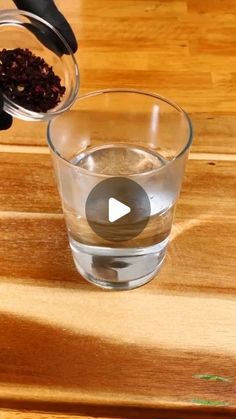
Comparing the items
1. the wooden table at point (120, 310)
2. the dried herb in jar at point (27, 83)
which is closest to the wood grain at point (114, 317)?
the wooden table at point (120, 310)

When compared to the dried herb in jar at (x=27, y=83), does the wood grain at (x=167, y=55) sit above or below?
below

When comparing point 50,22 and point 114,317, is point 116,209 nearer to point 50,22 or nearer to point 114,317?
point 114,317

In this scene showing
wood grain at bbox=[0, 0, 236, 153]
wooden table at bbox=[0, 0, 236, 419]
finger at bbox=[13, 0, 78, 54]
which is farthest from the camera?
wood grain at bbox=[0, 0, 236, 153]

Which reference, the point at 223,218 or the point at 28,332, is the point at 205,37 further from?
the point at 28,332

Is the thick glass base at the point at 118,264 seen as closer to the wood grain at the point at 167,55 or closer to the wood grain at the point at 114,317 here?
the wood grain at the point at 114,317

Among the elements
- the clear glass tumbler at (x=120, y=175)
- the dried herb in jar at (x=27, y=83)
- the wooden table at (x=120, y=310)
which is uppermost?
the dried herb in jar at (x=27, y=83)

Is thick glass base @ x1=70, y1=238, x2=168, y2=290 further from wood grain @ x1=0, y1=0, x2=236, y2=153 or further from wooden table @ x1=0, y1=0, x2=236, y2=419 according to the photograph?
→ wood grain @ x1=0, y1=0, x2=236, y2=153

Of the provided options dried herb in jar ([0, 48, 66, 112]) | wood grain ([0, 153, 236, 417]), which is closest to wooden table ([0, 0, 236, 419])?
wood grain ([0, 153, 236, 417])

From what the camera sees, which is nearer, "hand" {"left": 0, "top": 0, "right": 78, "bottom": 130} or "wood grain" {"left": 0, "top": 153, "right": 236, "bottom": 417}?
"wood grain" {"left": 0, "top": 153, "right": 236, "bottom": 417}

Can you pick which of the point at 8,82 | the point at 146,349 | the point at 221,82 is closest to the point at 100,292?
the point at 146,349
